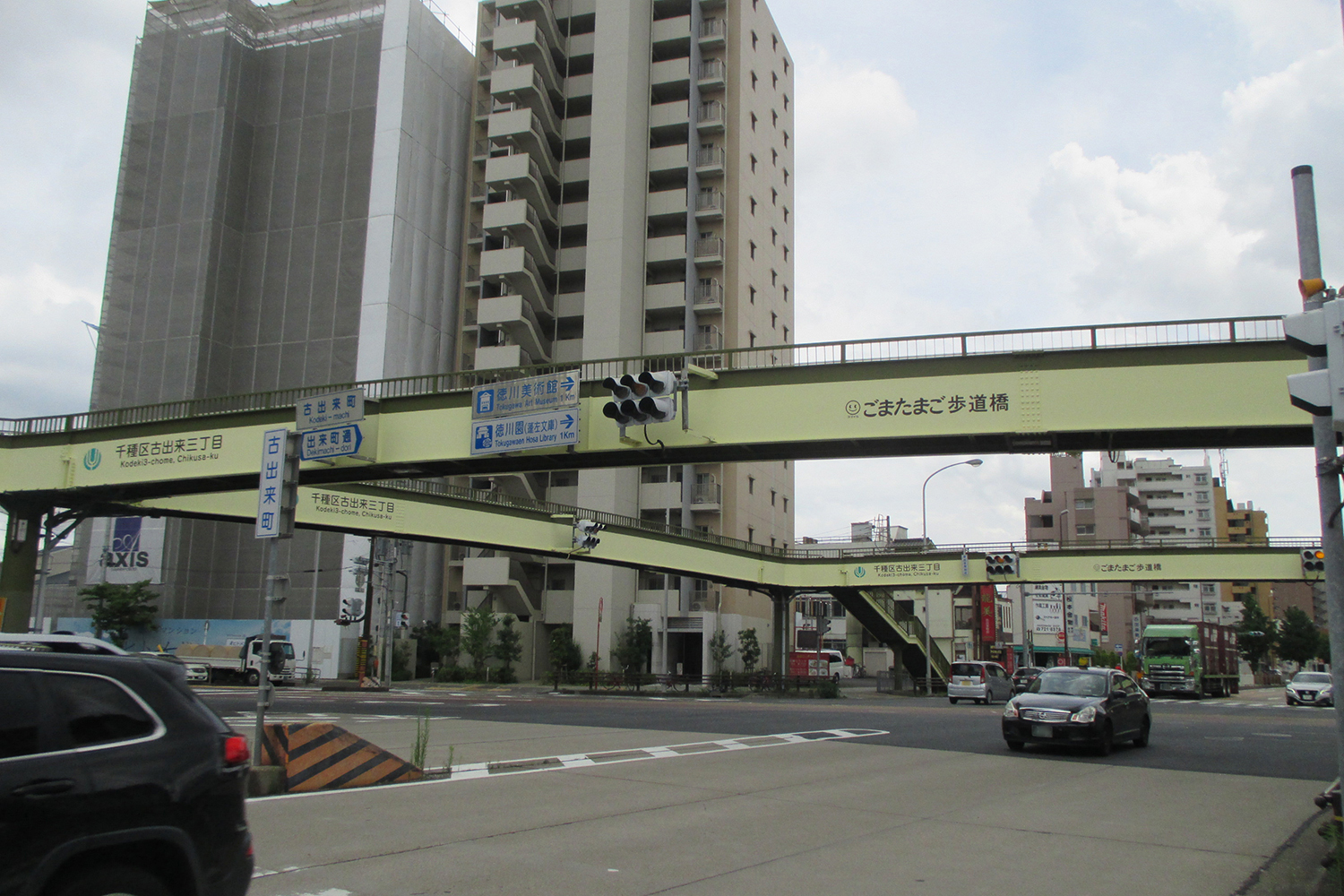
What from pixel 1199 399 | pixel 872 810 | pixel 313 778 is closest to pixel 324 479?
pixel 313 778

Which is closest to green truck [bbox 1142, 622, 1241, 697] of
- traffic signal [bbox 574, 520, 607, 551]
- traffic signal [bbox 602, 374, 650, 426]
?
traffic signal [bbox 574, 520, 607, 551]

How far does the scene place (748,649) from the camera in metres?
55.5

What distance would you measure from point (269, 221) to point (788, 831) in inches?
2471

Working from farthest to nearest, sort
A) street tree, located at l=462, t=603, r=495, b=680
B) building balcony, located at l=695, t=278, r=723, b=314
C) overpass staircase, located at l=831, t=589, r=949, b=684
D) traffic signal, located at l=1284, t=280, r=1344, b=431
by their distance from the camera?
building balcony, located at l=695, t=278, r=723, b=314
street tree, located at l=462, t=603, r=495, b=680
overpass staircase, located at l=831, t=589, r=949, b=684
traffic signal, located at l=1284, t=280, r=1344, b=431

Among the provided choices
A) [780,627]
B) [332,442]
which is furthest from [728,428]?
[780,627]

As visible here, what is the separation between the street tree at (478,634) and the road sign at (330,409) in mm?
34018

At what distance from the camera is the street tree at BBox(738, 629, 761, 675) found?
55.2 m

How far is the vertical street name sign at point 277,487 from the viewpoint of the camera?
1242 centimetres

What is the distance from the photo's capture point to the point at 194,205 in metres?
60.7

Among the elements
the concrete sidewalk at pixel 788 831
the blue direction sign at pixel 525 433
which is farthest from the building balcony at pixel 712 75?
the concrete sidewalk at pixel 788 831

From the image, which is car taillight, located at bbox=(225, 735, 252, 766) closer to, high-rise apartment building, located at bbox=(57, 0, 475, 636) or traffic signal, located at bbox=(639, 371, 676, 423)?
traffic signal, located at bbox=(639, 371, 676, 423)

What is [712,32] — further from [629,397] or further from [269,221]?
[629,397]

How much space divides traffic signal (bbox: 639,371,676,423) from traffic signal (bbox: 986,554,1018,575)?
28.3 m

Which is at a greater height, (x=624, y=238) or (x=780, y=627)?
(x=624, y=238)
